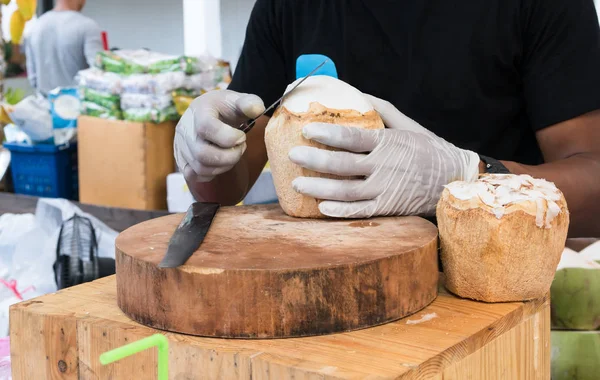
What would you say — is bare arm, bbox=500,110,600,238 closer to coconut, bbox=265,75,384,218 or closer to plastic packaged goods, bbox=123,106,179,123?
coconut, bbox=265,75,384,218

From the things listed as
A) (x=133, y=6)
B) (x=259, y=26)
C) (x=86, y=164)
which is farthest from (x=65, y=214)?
(x=133, y=6)

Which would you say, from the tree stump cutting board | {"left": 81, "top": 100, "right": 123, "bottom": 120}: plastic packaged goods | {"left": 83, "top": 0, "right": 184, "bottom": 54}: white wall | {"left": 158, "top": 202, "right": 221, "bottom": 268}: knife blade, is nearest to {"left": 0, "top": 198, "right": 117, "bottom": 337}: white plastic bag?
{"left": 158, "top": 202, "right": 221, "bottom": 268}: knife blade

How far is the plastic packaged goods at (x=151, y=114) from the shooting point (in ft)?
11.9

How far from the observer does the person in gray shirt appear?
485cm

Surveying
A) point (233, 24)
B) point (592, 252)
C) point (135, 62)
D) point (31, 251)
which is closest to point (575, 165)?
point (592, 252)

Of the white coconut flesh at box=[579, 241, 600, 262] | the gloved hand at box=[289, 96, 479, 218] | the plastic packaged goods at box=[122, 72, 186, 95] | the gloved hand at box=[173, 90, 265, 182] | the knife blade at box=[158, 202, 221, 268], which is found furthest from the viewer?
the plastic packaged goods at box=[122, 72, 186, 95]

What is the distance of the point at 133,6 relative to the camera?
912cm

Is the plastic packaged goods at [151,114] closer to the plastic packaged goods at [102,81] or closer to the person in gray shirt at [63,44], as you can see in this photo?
the plastic packaged goods at [102,81]

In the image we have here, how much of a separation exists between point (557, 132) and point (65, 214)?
1720mm

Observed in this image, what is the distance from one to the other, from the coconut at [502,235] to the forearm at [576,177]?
451mm

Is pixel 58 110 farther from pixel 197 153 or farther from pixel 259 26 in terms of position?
pixel 197 153

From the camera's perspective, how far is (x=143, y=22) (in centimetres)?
899

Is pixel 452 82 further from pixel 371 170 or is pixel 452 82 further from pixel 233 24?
pixel 233 24

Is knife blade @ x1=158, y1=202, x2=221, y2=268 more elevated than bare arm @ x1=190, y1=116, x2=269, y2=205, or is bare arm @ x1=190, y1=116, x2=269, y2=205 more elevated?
knife blade @ x1=158, y1=202, x2=221, y2=268
